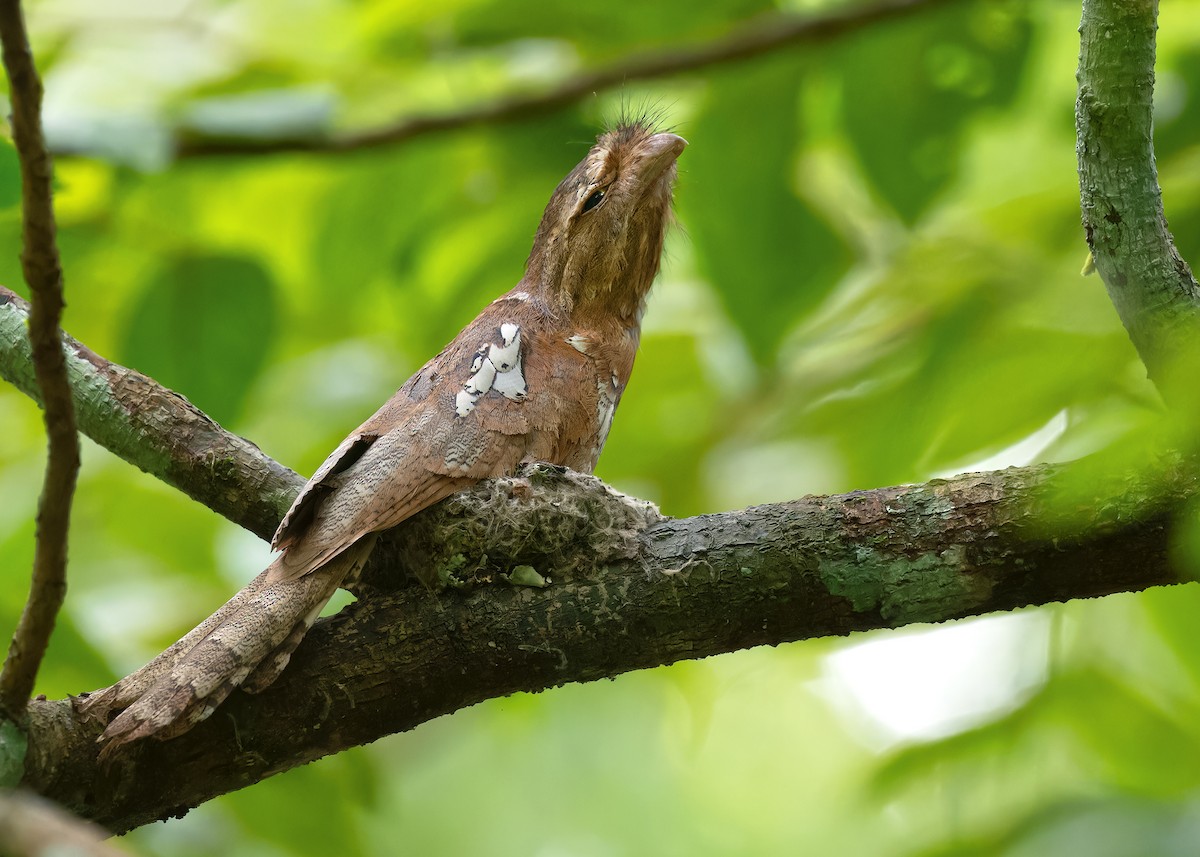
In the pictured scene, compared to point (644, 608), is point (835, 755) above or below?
above

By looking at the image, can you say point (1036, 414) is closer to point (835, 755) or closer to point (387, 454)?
point (387, 454)

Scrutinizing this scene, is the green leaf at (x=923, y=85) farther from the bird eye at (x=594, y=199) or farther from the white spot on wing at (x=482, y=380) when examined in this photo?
the white spot on wing at (x=482, y=380)

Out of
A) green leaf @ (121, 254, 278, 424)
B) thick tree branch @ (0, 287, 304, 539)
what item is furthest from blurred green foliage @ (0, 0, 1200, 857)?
thick tree branch @ (0, 287, 304, 539)

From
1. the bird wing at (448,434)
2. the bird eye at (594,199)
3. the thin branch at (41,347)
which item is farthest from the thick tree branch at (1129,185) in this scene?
the thin branch at (41,347)

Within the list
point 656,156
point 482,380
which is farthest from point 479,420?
point 656,156

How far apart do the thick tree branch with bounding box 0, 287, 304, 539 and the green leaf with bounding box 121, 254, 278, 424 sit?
2.65ft

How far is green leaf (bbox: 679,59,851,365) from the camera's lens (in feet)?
15.0

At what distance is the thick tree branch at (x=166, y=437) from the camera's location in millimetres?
3592

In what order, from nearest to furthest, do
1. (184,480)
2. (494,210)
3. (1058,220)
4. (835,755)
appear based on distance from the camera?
1. (184,480)
2. (1058,220)
3. (494,210)
4. (835,755)

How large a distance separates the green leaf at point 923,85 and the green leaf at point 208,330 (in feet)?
8.27

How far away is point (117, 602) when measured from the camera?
231 inches

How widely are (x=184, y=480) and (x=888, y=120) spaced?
122 inches

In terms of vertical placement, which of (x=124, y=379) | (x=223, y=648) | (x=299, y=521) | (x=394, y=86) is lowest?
(x=223, y=648)

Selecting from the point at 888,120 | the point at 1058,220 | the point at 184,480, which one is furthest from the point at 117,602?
the point at 1058,220
